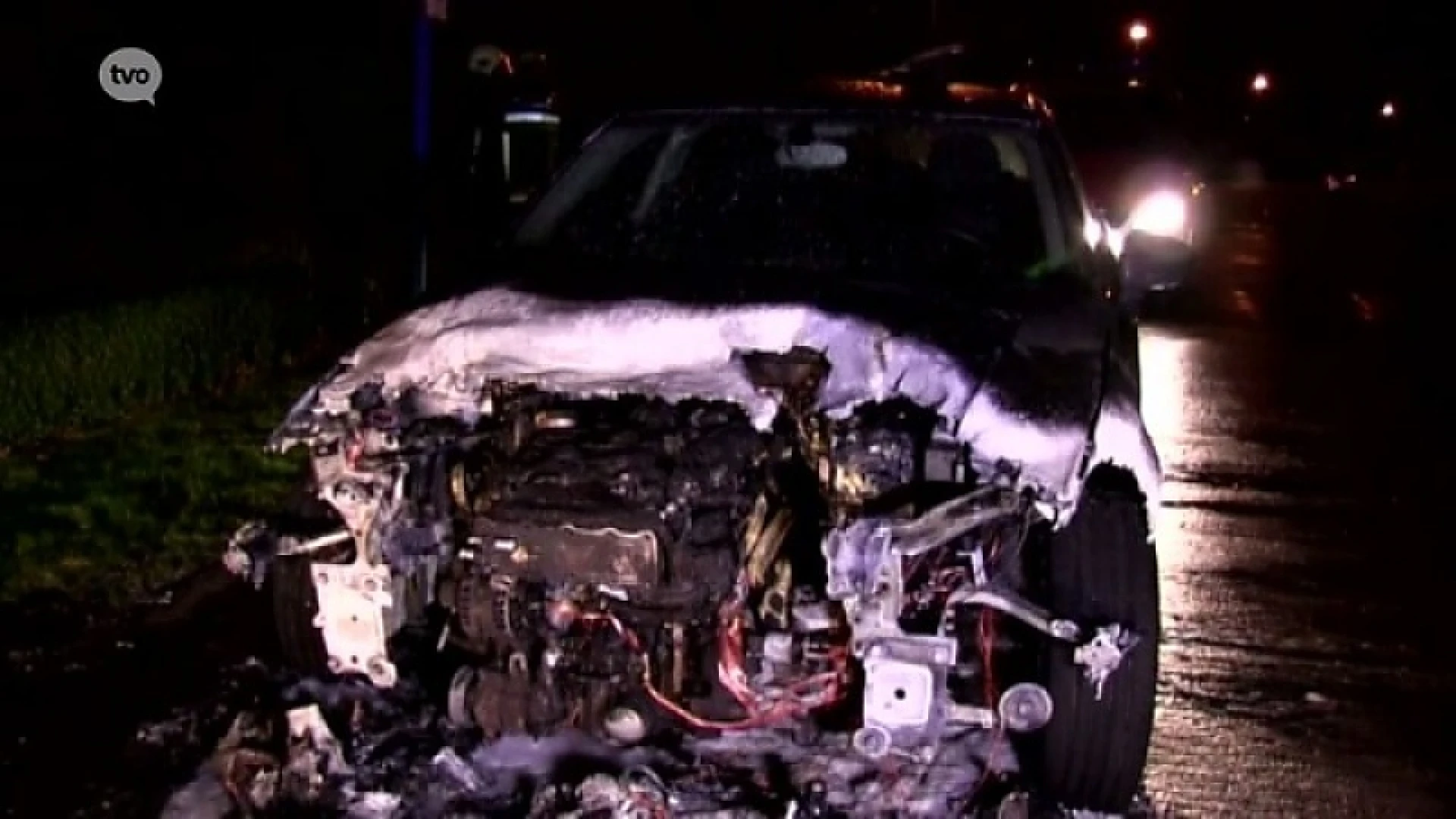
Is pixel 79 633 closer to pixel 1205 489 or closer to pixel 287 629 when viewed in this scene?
pixel 287 629

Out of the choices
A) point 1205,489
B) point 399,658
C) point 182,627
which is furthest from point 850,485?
point 1205,489

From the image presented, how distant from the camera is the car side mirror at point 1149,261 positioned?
6398 mm

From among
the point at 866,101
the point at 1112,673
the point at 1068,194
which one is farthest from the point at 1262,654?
the point at 866,101

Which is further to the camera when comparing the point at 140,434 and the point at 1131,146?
the point at 1131,146

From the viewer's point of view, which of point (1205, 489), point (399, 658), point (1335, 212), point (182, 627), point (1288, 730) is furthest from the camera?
point (1335, 212)

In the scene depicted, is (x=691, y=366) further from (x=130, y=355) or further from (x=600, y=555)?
(x=130, y=355)

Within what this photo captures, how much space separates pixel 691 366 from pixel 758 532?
1.48 feet

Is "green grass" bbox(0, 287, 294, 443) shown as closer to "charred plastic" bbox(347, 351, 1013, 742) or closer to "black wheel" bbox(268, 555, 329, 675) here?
"black wheel" bbox(268, 555, 329, 675)

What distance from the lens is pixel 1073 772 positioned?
4.43 meters

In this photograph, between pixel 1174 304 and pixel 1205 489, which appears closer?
pixel 1205 489

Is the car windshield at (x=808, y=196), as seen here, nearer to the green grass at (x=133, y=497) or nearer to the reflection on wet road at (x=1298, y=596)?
the reflection on wet road at (x=1298, y=596)

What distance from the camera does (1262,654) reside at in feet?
20.3

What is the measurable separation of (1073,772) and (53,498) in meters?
4.60

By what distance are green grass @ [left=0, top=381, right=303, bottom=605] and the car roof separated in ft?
7.36
